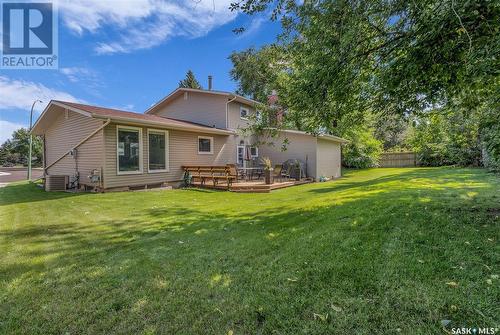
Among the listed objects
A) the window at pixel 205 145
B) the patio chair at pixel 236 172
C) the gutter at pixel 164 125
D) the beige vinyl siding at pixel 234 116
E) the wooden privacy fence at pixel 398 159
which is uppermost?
the beige vinyl siding at pixel 234 116

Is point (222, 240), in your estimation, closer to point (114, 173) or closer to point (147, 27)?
point (114, 173)

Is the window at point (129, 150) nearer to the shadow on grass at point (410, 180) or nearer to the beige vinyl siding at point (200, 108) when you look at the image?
the beige vinyl siding at point (200, 108)

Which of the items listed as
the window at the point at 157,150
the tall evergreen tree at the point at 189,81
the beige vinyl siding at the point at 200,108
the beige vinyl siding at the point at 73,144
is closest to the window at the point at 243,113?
the beige vinyl siding at the point at 200,108

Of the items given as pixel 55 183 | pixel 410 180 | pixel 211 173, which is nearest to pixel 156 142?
pixel 211 173

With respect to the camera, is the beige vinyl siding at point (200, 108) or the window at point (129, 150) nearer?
the window at point (129, 150)

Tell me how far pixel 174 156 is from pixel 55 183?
5.09 m

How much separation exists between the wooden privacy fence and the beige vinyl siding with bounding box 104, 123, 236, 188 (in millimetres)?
17032

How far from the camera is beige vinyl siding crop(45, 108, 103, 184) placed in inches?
427

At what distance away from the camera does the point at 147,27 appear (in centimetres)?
1188

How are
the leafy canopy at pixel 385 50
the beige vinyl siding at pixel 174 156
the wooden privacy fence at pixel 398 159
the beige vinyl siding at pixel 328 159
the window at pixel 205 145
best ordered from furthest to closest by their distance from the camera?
the wooden privacy fence at pixel 398 159
the beige vinyl siding at pixel 328 159
the window at pixel 205 145
the beige vinyl siding at pixel 174 156
the leafy canopy at pixel 385 50

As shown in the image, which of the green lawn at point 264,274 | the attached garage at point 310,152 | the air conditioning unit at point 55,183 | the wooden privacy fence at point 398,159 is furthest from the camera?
the wooden privacy fence at point 398,159

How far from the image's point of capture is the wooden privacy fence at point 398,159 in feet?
81.5

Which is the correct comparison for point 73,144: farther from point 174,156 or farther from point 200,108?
point 200,108

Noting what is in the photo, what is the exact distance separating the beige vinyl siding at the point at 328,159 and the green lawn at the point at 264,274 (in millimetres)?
10593
